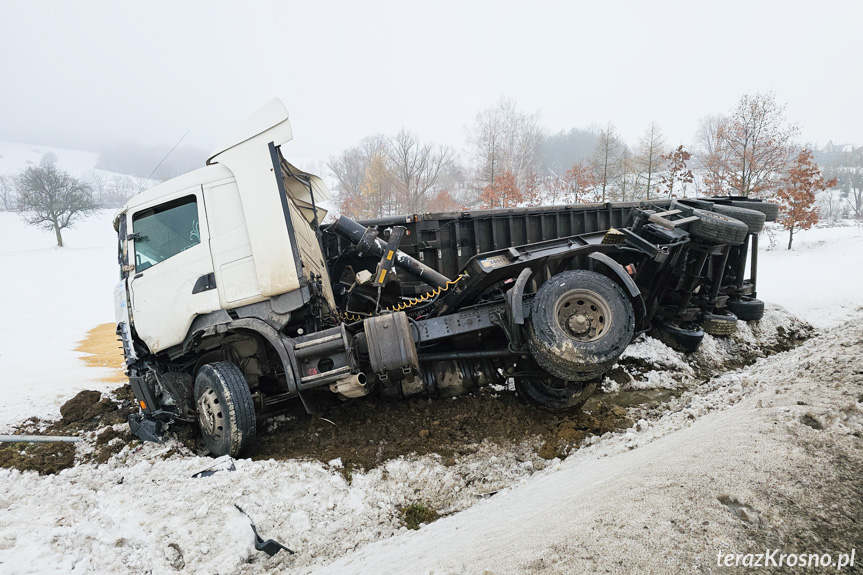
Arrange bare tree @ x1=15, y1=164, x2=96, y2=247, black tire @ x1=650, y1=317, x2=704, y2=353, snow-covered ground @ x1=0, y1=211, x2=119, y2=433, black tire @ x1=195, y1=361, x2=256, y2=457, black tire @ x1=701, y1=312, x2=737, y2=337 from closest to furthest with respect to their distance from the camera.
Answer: black tire @ x1=195, y1=361, x2=256, y2=457 → black tire @ x1=701, y1=312, x2=737, y2=337 → black tire @ x1=650, y1=317, x2=704, y2=353 → snow-covered ground @ x1=0, y1=211, x2=119, y2=433 → bare tree @ x1=15, y1=164, x2=96, y2=247

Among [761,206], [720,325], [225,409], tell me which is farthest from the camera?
[761,206]

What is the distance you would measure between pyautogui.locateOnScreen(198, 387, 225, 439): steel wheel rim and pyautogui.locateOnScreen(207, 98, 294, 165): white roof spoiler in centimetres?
239

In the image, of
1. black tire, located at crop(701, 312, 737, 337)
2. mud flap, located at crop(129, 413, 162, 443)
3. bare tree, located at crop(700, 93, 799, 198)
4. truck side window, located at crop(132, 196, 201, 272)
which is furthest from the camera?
bare tree, located at crop(700, 93, 799, 198)

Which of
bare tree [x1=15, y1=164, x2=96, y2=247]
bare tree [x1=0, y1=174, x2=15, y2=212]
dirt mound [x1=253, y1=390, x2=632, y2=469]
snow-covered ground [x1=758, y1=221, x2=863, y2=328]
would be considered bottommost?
snow-covered ground [x1=758, y1=221, x2=863, y2=328]

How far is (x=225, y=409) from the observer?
4.02 metres

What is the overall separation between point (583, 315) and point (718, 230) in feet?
6.21

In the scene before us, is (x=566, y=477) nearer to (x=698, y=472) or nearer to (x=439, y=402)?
(x=698, y=472)

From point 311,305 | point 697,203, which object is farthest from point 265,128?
point 697,203

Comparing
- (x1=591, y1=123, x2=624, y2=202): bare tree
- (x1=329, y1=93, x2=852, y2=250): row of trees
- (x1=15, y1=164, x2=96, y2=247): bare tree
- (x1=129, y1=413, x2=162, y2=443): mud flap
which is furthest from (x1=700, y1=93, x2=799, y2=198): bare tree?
(x1=15, y1=164, x2=96, y2=247): bare tree

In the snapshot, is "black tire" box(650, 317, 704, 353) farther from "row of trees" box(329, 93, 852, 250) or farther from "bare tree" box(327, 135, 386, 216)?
"bare tree" box(327, 135, 386, 216)

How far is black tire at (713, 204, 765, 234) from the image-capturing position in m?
5.32

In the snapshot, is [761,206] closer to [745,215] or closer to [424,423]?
[745,215]

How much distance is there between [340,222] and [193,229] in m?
1.72

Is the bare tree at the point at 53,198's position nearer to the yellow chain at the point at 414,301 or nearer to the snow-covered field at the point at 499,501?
the snow-covered field at the point at 499,501
